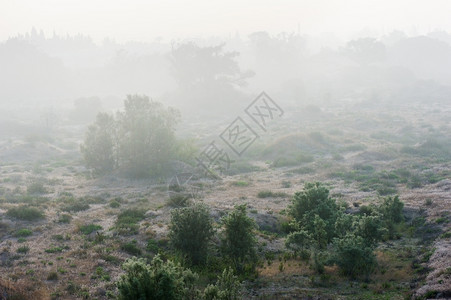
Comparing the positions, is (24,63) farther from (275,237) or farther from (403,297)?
(403,297)

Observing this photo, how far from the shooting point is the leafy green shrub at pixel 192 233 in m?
15.9

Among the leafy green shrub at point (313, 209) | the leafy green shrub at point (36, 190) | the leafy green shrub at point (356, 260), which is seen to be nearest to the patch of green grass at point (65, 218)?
the leafy green shrub at point (36, 190)

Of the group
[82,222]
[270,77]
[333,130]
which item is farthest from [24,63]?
[82,222]

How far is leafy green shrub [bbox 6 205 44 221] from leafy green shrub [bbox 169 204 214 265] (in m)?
8.99

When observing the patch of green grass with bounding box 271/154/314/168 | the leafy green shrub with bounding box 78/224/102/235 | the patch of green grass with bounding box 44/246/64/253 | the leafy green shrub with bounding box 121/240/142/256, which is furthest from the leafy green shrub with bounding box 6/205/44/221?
the patch of green grass with bounding box 271/154/314/168

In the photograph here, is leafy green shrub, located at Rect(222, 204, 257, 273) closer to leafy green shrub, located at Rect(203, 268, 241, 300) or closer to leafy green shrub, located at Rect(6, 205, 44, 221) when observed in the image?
leafy green shrub, located at Rect(203, 268, 241, 300)

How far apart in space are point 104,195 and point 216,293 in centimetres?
1930

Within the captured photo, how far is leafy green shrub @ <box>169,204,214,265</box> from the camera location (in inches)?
624

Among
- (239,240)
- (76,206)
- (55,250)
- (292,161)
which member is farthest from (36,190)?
(292,161)

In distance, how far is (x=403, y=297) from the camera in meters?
12.0

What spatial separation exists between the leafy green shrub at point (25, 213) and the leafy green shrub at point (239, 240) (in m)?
11.6

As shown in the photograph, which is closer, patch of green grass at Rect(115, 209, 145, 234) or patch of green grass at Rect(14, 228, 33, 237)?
patch of green grass at Rect(14, 228, 33, 237)

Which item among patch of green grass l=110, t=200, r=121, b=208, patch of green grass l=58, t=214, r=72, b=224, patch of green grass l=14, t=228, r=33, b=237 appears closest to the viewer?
patch of green grass l=14, t=228, r=33, b=237

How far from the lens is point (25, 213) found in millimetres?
20094
